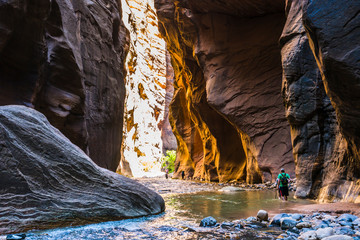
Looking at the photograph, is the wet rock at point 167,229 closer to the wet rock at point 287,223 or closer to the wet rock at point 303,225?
the wet rock at point 287,223

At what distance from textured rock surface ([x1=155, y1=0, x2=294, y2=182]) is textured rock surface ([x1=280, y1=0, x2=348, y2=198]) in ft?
19.2

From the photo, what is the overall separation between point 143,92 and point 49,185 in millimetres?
43975

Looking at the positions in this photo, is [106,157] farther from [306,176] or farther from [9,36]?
[306,176]

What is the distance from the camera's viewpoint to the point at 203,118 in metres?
22.7

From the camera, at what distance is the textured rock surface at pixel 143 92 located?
132 feet

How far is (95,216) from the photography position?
4.93 meters

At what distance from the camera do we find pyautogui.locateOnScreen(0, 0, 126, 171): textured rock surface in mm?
9539

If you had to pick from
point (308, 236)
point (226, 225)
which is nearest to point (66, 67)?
point (226, 225)

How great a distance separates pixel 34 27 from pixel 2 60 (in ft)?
4.88

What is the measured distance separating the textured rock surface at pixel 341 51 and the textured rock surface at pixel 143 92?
32.1 meters

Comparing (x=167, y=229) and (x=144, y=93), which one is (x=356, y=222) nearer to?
(x=167, y=229)

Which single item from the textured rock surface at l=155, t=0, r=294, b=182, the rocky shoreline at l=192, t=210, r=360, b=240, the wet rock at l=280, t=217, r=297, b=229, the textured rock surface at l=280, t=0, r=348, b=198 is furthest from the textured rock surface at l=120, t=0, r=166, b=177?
the wet rock at l=280, t=217, r=297, b=229

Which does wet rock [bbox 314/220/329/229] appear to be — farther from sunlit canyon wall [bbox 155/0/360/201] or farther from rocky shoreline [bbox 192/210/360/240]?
sunlit canyon wall [bbox 155/0/360/201]

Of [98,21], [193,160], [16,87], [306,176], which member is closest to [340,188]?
[306,176]
